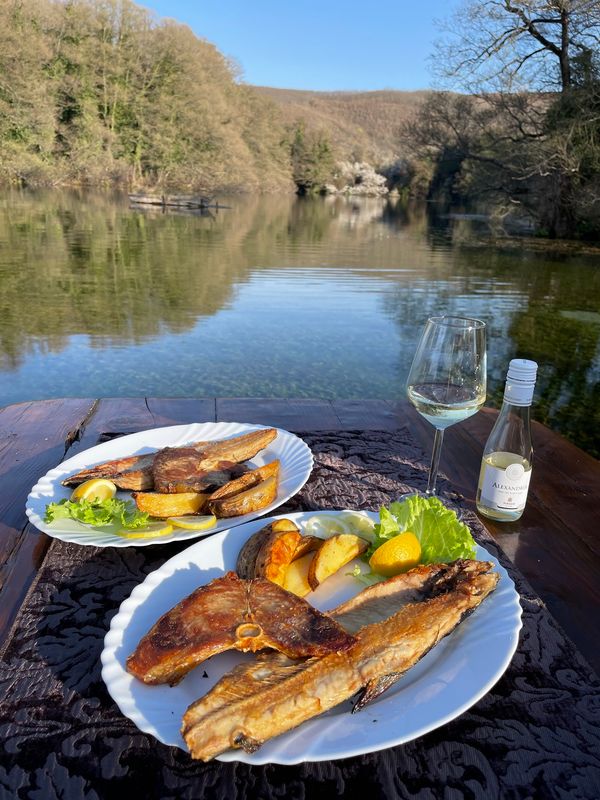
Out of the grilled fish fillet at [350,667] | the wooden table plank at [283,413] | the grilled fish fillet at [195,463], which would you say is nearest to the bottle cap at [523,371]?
the grilled fish fillet at [350,667]

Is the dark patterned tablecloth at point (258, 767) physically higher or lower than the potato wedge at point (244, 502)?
lower

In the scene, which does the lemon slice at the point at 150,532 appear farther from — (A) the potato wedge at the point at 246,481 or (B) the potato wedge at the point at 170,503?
(A) the potato wedge at the point at 246,481

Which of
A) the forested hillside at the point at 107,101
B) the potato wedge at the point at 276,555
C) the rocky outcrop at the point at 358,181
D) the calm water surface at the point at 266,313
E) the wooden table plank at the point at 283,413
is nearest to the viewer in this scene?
the potato wedge at the point at 276,555

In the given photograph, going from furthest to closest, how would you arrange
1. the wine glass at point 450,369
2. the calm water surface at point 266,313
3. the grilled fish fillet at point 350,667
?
the calm water surface at point 266,313 < the wine glass at point 450,369 < the grilled fish fillet at point 350,667

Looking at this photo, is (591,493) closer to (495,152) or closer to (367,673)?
(367,673)

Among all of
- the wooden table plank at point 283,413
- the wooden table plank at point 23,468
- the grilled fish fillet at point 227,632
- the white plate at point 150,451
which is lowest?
the wooden table plank at point 283,413

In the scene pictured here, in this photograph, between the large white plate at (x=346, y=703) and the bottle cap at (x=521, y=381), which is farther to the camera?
the bottle cap at (x=521, y=381)

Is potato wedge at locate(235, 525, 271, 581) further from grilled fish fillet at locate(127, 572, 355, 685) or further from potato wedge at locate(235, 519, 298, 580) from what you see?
grilled fish fillet at locate(127, 572, 355, 685)
